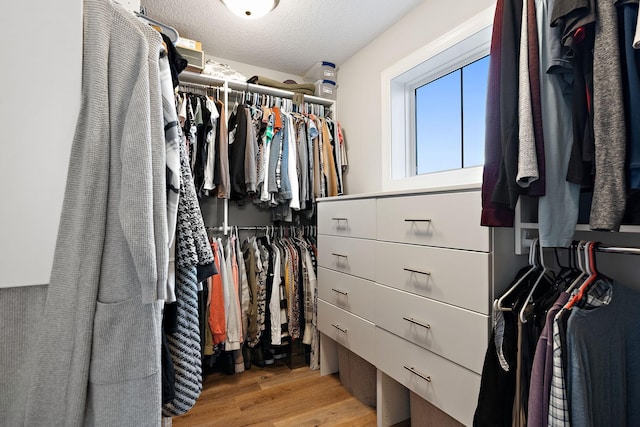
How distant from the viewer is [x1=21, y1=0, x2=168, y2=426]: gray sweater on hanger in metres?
0.62

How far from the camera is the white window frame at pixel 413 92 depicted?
1.61 metres

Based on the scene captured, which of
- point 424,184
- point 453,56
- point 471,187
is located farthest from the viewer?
point 424,184

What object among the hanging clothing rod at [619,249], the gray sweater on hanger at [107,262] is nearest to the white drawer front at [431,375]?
the hanging clothing rod at [619,249]

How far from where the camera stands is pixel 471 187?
1.10 m

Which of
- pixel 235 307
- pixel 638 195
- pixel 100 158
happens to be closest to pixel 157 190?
pixel 100 158

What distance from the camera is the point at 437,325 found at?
46.9 inches

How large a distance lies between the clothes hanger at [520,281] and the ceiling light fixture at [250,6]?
1.71 meters

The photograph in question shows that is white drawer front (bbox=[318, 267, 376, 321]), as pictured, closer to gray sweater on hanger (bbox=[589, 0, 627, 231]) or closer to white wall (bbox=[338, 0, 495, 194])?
white wall (bbox=[338, 0, 495, 194])

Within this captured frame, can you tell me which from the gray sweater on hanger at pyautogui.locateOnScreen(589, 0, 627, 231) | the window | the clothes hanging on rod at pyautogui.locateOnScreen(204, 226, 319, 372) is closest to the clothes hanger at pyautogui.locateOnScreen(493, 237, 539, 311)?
the gray sweater on hanger at pyautogui.locateOnScreen(589, 0, 627, 231)

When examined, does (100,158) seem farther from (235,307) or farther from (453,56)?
(453,56)

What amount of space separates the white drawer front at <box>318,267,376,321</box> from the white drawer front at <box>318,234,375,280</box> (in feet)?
0.13

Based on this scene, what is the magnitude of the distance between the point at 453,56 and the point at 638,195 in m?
1.31

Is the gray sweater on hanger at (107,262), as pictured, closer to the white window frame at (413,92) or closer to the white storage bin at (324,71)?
the white window frame at (413,92)

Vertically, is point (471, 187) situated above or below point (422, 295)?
above
